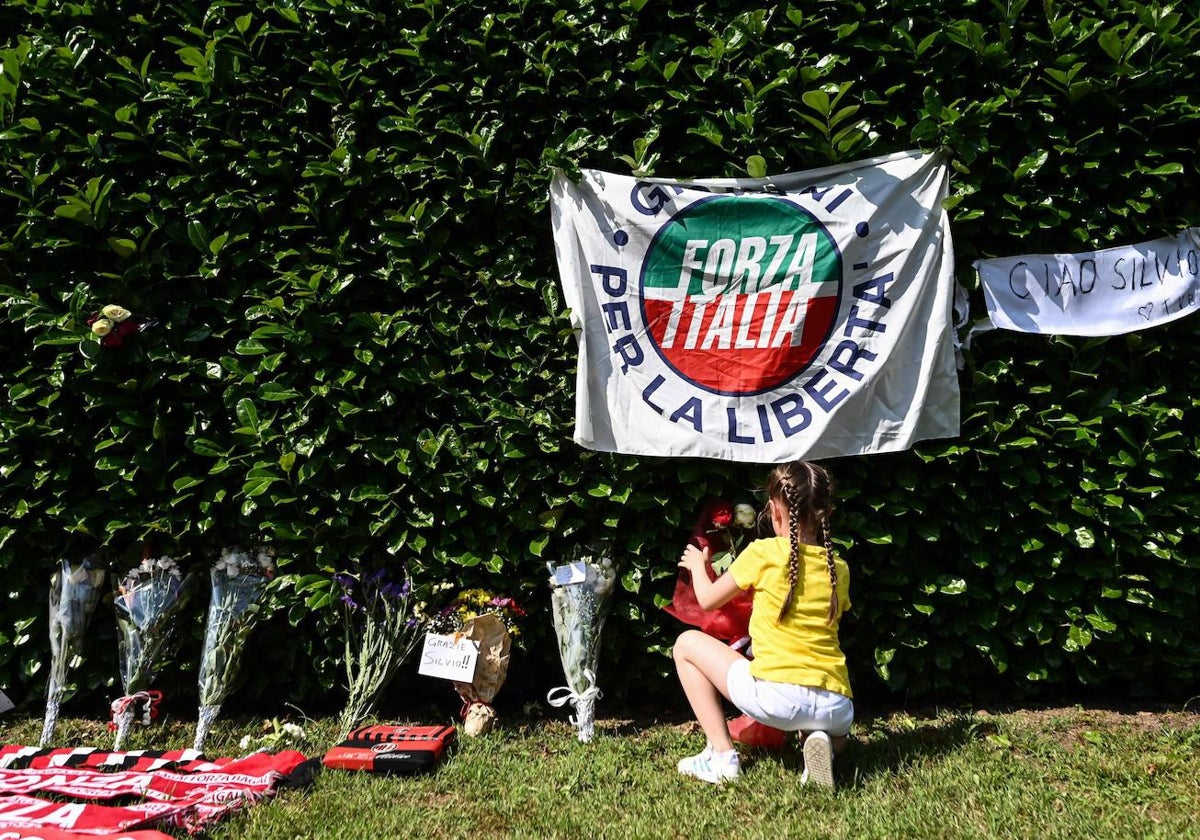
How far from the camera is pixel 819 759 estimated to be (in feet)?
9.27

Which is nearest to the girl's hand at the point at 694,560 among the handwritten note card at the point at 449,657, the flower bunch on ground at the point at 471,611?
the flower bunch on ground at the point at 471,611

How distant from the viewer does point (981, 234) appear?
3561mm

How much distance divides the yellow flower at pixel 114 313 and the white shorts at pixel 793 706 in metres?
2.78

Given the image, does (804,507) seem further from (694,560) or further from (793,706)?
(793,706)

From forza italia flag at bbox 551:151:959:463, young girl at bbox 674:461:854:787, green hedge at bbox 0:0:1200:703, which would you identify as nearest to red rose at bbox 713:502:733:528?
green hedge at bbox 0:0:1200:703

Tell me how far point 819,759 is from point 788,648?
0.35 meters

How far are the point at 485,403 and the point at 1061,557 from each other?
7.74ft

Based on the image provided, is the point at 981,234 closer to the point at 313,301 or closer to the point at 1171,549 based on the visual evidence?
the point at 1171,549

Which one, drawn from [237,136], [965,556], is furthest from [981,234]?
[237,136]

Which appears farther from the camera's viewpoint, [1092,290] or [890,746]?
[1092,290]

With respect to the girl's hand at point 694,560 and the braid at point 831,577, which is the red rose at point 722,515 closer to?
the girl's hand at point 694,560

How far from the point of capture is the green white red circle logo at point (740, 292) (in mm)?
3457

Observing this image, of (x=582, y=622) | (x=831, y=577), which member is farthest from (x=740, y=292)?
(x=582, y=622)

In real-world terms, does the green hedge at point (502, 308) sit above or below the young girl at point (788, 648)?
above
